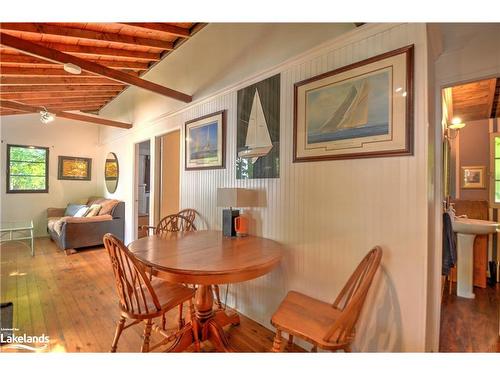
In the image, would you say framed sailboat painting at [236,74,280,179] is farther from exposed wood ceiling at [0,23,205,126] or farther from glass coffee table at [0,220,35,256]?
glass coffee table at [0,220,35,256]

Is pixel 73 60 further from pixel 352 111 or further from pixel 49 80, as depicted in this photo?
pixel 352 111

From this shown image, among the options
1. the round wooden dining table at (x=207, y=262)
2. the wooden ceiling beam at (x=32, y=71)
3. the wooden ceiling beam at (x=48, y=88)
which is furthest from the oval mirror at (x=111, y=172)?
the round wooden dining table at (x=207, y=262)

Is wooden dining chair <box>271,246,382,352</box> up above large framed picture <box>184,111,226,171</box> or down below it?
below

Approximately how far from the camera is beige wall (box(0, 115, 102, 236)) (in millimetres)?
4426

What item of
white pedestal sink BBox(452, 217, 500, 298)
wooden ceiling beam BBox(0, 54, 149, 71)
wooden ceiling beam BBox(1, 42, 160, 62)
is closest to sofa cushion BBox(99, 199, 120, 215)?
wooden ceiling beam BBox(0, 54, 149, 71)

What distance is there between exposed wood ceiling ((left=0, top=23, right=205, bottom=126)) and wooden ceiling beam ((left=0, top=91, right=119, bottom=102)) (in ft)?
0.04

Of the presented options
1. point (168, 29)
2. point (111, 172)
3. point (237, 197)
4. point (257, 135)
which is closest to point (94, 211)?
point (111, 172)

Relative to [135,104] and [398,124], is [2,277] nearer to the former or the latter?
[135,104]

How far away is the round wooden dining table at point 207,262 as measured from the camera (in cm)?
110

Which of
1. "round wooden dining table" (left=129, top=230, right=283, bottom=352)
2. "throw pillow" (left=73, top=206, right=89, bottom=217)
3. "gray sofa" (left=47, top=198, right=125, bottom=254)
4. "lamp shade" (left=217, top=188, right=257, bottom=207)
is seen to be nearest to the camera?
"round wooden dining table" (left=129, top=230, right=283, bottom=352)

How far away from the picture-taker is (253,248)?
4.91 ft

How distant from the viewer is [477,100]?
6.35 feet
